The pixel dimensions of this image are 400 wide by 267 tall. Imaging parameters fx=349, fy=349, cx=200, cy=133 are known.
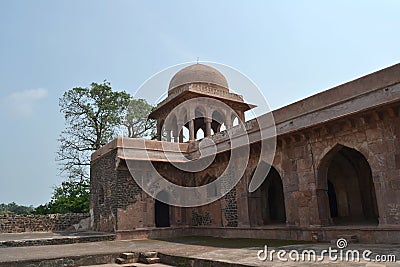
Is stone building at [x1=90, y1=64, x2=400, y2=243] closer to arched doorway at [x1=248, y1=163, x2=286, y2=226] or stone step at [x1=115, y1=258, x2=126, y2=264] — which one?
arched doorway at [x1=248, y1=163, x2=286, y2=226]

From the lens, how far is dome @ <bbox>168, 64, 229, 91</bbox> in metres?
18.1

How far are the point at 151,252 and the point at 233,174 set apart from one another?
5.52m

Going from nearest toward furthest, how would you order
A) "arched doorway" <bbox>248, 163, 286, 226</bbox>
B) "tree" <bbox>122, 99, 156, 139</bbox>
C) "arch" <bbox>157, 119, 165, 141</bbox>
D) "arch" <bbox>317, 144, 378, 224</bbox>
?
"arch" <bbox>317, 144, 378, 224</bbox> < "arched doorway" <bbox>248, 163, 286, 226</bbox> < "arch" <bbox>157, 119, 165, 141</bbox> < "tree" <bbox>122, 99, 156, 139</bbox>

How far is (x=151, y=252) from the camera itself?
8.92 m

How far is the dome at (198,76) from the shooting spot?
1808 cm

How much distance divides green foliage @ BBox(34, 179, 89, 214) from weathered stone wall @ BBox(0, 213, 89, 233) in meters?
3.40

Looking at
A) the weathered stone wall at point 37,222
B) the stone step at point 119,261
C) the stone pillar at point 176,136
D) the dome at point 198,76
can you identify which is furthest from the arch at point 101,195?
the stone step at point 119,261

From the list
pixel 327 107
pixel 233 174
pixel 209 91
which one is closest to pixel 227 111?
pixel 209 91

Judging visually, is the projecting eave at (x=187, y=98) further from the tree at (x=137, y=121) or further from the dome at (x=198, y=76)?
the tree at (x=137, y=121)

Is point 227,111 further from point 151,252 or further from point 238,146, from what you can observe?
point 151,252

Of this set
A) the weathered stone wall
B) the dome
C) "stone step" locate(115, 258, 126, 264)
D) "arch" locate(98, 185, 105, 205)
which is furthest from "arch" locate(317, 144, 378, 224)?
the weathered stone wall

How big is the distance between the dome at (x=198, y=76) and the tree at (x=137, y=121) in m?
5.83

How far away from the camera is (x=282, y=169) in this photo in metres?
11.5

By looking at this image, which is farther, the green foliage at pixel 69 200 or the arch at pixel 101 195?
the green foliage at pixel 69 200
